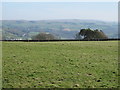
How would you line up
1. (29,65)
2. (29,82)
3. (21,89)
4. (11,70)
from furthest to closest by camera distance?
(29,65)
(11,70)
(29,82)
(21,89)

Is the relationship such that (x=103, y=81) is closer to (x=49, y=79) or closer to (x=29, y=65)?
(x=49, y=79)

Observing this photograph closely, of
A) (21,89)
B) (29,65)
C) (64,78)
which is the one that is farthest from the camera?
(29,65)

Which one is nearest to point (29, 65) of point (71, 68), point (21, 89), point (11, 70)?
point (11, 70)

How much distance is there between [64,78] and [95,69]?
2.68 m

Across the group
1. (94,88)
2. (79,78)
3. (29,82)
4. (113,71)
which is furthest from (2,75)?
(113,71)

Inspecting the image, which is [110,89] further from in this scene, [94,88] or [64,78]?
[64,78]

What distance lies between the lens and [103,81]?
414 inches

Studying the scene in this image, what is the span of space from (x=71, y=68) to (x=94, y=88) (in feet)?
12.3

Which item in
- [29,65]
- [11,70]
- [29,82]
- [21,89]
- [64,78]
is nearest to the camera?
[21,89]

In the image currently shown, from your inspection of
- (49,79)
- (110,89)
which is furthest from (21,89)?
(110,89)

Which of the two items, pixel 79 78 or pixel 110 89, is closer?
pixel 110 89

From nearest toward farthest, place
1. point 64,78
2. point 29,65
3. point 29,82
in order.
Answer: point 29,82 → point 64,78 → point 29,65

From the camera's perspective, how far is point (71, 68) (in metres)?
13.1

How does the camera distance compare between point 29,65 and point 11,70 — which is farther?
point 29,65
